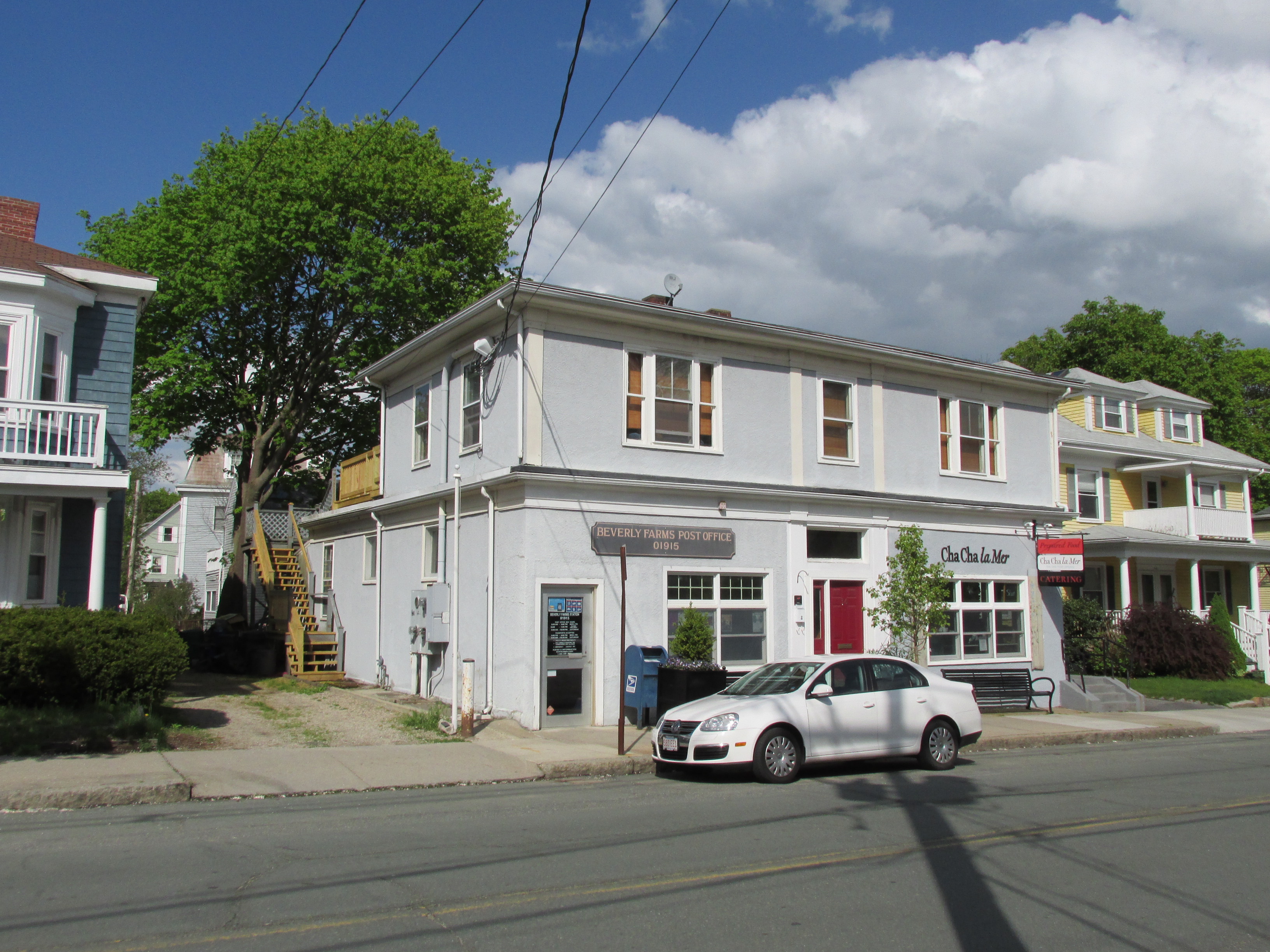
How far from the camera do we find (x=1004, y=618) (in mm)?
21266

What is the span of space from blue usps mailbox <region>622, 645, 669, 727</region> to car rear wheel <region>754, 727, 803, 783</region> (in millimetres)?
3607

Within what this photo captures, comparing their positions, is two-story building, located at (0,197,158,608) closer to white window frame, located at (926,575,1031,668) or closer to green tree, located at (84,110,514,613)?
green tree, located at (84,110,514,613)

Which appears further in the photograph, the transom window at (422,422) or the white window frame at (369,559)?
the white window frame at (369,559)

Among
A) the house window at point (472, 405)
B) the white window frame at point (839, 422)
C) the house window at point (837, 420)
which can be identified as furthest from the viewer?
the house window at point (837, 420)

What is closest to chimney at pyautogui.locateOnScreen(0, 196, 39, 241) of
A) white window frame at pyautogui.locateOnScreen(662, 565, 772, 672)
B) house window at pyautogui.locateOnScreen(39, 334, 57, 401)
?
house window at pyautogui.locateOnScreen(39, 334, 57, 401)

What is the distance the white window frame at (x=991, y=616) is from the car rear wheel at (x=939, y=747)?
6492 millimetres

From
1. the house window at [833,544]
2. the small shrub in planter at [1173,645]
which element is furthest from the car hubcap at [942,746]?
the small shrub in planter at [1173,645]

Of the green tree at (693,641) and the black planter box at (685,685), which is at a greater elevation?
the green tree at (693,641)

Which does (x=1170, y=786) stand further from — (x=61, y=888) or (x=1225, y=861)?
(x=61, y=888)

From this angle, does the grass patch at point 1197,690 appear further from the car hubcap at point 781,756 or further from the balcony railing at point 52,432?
the balcony railing at point 52,432

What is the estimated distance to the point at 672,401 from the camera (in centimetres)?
1722

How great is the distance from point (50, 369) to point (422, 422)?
6468 millimetres

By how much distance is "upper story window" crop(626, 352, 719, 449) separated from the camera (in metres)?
16.9

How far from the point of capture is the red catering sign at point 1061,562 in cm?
2102
